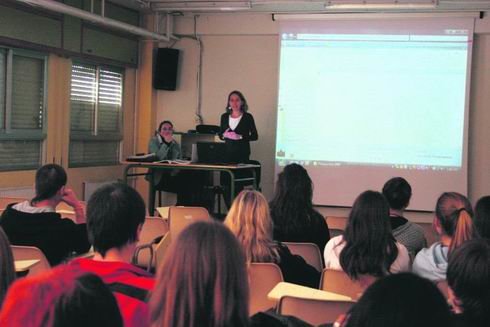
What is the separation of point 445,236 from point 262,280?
1009mm

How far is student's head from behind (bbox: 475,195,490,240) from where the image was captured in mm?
3008

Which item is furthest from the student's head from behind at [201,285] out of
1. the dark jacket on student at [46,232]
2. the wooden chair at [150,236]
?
the wooden chair at [150,236]

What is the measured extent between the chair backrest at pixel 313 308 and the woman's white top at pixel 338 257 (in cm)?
87

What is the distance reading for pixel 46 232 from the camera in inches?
126

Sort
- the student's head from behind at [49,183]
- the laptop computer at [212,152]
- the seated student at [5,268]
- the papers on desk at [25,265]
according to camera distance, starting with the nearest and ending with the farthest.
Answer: the seated student at [5,268] < the papers on desk at [25,265] < the student's head from behind at [49,183] < the laptop computer at [212,152]

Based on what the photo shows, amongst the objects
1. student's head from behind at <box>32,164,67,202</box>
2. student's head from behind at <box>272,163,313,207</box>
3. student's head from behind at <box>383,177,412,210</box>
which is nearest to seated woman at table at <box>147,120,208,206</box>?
student's head from behind at <box>272,163,313,207</box>

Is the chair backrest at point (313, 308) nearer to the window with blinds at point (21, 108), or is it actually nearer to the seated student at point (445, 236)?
the seated student at point (445, 236)

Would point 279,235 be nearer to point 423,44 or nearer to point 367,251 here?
point 367,251

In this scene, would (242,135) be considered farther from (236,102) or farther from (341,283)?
(341,283)

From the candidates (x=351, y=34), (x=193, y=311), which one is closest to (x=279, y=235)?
(x=193, y=311)

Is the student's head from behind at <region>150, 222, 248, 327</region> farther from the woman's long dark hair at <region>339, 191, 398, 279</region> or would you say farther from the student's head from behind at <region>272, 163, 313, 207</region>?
the student's head from behind at <region>272, 163, 313, 207</region>

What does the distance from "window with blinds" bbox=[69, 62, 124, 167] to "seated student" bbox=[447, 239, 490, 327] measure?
21.4 feet

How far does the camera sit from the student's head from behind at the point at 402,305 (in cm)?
98

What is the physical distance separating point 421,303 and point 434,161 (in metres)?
6.96
